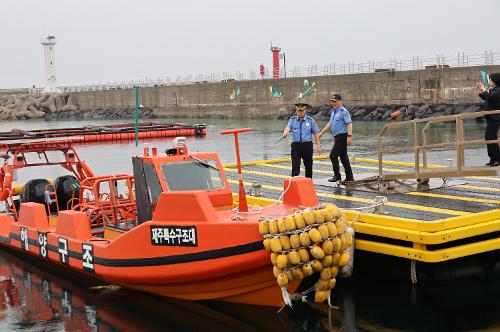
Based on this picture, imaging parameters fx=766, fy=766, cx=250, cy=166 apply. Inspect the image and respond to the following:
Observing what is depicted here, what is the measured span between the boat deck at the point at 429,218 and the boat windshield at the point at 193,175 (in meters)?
1.01

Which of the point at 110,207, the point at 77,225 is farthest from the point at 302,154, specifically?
the point at 77,225

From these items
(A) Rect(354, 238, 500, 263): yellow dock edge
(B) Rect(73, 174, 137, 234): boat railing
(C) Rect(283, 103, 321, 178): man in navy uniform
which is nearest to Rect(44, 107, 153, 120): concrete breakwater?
(C) Rect(283, 103, 321, 178): man in navy uniform

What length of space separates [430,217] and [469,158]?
15.6 m

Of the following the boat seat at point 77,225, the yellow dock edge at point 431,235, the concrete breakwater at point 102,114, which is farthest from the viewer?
the concrete breakwater at point 102,114

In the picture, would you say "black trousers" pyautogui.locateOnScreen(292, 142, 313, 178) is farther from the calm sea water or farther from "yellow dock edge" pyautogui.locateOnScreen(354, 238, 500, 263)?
"yellow dock edge" pyautogui.locateOnScreen(354, 238, 500, 263)

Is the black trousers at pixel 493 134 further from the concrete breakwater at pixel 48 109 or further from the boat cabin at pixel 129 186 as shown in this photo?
the concrete breakwater at pixel 48 109

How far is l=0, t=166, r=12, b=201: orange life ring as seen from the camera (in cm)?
1319

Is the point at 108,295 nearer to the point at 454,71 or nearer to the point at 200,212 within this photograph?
the point at 200,212

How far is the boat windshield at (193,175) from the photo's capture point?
32.1 ft

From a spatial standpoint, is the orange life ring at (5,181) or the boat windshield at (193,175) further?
the orange life ring at (5,181)

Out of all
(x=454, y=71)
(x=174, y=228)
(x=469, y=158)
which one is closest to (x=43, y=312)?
(x=174, y=228)

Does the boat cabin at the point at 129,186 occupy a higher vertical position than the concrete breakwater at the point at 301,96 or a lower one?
lower

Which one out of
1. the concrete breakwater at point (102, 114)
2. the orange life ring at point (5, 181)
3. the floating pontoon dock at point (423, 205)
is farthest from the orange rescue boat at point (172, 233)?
the concrete breakwater at point (102, 114)

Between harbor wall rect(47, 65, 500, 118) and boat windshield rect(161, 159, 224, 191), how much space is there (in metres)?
31.6
